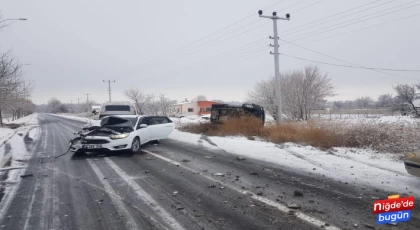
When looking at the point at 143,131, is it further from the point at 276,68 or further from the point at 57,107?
the point at 57,107

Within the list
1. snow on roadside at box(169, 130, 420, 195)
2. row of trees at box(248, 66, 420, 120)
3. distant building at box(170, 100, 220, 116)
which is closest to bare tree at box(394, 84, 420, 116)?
row of trees at box(248, 66, 420, 120)

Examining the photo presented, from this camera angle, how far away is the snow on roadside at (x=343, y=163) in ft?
21.1

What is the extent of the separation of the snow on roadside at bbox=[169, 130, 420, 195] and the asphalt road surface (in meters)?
0.59

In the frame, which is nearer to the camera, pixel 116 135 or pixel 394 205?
pixel 394 205

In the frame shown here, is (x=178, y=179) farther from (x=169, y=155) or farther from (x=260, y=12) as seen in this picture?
(x=260, y=12)

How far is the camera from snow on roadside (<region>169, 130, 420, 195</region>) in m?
6.44

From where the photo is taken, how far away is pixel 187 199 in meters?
5.43

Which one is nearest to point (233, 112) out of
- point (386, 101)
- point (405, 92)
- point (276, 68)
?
point (276, 68)

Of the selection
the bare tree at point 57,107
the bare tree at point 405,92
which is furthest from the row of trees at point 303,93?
the bare tree at point 57,107

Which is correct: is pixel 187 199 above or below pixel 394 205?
below

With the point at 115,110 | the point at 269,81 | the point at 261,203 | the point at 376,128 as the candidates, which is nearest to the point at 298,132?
the point at 376,128

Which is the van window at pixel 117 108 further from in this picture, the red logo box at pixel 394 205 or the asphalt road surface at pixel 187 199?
the red logo box at pixel 394 205

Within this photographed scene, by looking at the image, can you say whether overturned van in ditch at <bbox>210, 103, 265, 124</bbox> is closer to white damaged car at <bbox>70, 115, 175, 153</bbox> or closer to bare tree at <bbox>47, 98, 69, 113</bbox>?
white damaged car at <bbox>70, 115, 175, 153</bbox>

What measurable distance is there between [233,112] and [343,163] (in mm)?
10734
